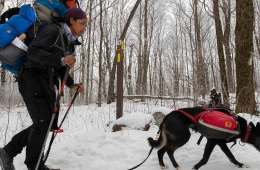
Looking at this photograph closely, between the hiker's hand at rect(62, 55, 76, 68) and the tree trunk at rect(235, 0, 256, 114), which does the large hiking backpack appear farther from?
the tree trunk at rect(235, 0, 256, 114)

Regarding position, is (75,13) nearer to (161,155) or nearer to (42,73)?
(42,73)

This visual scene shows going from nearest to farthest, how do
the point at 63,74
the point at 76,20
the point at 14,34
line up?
the point at 14,34, the point at 76,20, the point at 63,74

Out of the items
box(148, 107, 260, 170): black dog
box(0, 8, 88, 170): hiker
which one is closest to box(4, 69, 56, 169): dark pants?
box(0, 8, 88, 170): hiker

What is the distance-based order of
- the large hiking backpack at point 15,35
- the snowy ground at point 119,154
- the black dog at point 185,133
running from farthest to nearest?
the snowy ground at point 119,154, the black dog at point 185,133, the large hiking backpack at point 15,35

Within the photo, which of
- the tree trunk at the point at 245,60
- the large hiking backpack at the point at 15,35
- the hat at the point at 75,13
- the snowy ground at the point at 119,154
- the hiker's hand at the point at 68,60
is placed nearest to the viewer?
the large hiking backpack at the point at 15,35

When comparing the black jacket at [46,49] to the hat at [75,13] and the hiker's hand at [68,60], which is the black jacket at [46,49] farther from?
the hat at [75,13]

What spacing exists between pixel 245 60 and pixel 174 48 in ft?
111

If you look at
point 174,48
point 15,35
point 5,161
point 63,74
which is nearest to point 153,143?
point 63,74

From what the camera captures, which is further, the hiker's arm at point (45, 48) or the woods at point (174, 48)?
the woods at point (174, 48)

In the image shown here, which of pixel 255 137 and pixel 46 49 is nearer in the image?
pixel 46 49

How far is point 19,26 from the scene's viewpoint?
3.35 metres


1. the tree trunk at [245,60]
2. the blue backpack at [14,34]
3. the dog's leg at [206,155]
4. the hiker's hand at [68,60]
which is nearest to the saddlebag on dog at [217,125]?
the dog's leg at [206,155]

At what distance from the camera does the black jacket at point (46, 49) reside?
11.0 ft

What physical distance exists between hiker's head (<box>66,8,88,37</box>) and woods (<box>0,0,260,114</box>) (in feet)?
10.7
